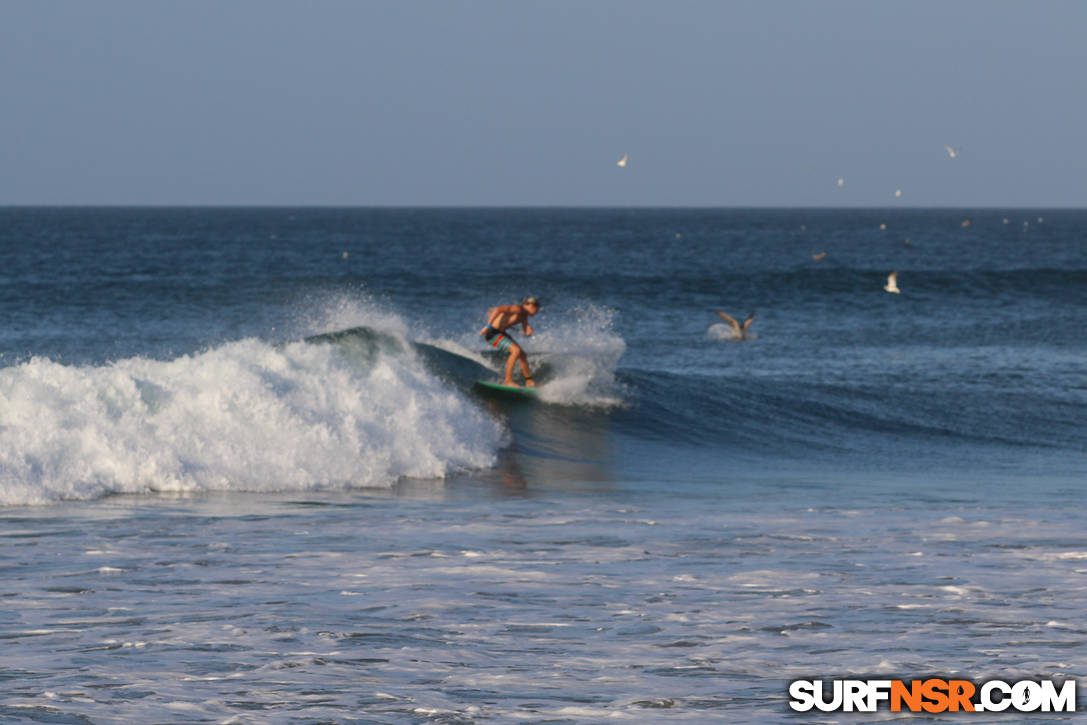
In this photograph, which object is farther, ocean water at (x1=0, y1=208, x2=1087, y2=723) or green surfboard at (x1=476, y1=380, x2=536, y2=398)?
green surfboard at (x1=476, y1=380, x2=536, y2=398)

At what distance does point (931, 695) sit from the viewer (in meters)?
6.60

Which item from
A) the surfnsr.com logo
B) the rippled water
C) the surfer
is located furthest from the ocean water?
the surfer

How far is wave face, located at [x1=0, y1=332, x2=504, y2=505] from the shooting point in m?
13.3

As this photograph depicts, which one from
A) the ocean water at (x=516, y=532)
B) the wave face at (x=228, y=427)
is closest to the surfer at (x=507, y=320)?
the ocean water at (x=516, y=532)

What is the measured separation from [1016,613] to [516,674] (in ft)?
10.5

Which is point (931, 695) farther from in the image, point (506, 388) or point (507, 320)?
point (506, 388)

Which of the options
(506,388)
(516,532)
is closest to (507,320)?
(506,388)

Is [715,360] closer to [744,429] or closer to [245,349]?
[744,429]

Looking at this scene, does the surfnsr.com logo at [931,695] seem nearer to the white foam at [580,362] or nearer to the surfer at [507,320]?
the surfer at [507,320]

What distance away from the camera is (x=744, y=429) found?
20.8 metres

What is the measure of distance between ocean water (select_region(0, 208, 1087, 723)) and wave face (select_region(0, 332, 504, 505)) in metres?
0.05

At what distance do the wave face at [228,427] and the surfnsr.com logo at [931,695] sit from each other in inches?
317

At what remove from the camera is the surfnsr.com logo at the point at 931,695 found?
642 cm

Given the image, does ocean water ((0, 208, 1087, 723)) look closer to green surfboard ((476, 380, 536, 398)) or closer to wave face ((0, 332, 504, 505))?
wave face ((0, 332, 504, 505))
